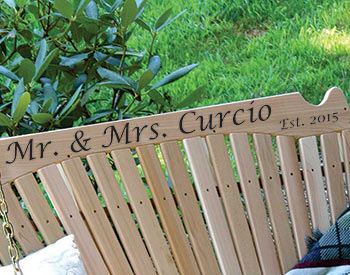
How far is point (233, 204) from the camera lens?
188 centimetres

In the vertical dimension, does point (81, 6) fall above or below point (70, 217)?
above

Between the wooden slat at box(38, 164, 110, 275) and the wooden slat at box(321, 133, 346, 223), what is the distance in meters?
0.78

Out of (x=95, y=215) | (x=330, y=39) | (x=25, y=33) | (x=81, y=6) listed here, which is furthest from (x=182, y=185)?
(x=330, y=39)

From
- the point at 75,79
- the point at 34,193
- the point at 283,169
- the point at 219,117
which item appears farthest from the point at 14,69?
the point at 283,169

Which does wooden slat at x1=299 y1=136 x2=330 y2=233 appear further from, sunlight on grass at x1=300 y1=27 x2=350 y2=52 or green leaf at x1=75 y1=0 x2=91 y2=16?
sunlight on grass at x1=300 y1=27 x2=350 y2=52

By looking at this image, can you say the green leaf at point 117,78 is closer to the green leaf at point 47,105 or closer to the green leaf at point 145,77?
the green leaf at point 145,77

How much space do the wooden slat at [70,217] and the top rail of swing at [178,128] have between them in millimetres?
41

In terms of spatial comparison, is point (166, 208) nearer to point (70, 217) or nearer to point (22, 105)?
point (70, 217)

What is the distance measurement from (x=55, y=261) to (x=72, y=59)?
757 mm

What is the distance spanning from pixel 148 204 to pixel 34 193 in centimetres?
33

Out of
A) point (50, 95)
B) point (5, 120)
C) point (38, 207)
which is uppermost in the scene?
point (50, 95)

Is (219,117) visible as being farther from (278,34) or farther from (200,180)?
(278,34)

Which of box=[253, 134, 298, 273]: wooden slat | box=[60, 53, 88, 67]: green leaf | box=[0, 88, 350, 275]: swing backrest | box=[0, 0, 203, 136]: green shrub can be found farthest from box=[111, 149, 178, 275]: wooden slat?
box=[60, 53, 88, 67]: green leaf

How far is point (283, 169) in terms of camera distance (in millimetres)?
1952
